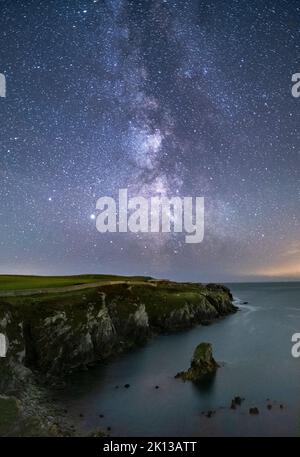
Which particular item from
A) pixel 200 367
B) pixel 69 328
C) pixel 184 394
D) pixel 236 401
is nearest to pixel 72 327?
pixel 69 328

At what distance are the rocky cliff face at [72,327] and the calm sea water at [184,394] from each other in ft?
12.0

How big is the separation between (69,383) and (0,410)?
13.9 m

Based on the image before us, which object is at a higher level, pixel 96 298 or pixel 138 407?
pixel 96 298

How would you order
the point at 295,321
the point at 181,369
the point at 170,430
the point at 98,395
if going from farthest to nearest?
the point at 295,321 → the point at 181,369 → the point at 98,395 → the point at 170,430

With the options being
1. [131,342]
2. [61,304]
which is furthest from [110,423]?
[131,342]

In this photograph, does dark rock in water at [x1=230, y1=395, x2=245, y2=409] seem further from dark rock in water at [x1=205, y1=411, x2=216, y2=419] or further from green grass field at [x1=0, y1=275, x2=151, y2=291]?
green grass field at [x1=0, y1=275, x2=151, y2=291]

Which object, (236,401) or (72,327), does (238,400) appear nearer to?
(236,401)

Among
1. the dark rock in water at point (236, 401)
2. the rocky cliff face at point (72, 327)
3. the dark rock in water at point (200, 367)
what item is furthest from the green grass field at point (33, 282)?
the dark rock in water at point (236, 401)

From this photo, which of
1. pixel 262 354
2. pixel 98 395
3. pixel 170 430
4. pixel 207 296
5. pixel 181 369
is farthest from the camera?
pixel 207 296

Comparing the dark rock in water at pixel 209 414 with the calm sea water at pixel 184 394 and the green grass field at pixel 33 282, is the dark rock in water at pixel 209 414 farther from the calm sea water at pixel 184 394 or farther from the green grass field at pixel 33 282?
the green grass field at pixel 33 282

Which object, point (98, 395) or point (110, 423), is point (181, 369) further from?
point (110, 423)

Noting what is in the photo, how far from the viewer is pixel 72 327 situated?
164 feet

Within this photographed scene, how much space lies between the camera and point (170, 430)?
30.3 metres
